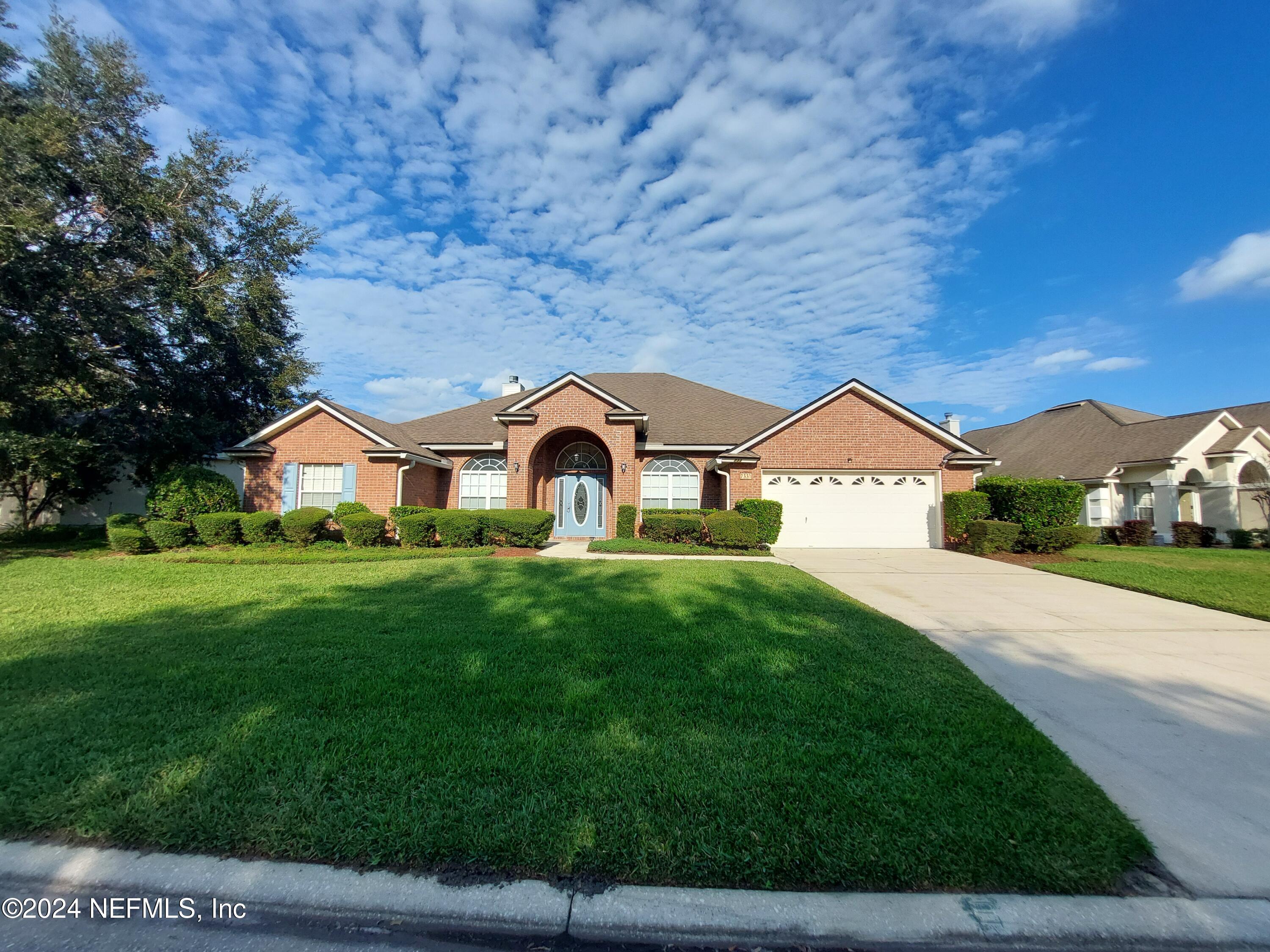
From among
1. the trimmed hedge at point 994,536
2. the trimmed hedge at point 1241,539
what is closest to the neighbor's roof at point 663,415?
the trimmed hedge at point 994,536

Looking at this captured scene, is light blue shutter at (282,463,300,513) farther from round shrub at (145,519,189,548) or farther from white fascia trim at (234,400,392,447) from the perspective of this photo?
round shrub at (145,519,189,548)

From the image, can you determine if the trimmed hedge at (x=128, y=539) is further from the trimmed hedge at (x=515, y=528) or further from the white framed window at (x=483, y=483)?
the trimmed hedge at (x=515, y=528)

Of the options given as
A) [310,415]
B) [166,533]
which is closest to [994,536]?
[310,415]

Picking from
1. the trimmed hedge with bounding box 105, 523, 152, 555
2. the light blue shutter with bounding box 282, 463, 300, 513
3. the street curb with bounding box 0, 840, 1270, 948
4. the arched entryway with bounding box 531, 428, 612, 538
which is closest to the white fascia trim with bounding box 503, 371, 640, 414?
the arched entryway with bounding box 531, 428, 612, 538

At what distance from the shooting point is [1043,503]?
43.3 ft

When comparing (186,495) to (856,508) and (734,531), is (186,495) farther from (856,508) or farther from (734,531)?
(856,508)

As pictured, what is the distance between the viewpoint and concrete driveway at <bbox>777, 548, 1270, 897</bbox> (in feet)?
8.55

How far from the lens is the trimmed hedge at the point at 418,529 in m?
13.6

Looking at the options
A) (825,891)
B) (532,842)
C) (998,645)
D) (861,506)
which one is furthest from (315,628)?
(861,506)

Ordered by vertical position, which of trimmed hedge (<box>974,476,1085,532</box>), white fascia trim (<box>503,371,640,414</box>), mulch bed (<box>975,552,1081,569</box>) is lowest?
mulch bed (<box>975,552,1081,569</box>)

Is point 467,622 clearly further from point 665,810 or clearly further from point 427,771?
point 665,810

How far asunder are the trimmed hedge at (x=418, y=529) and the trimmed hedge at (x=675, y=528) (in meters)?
5.79

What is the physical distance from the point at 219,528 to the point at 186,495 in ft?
4.36

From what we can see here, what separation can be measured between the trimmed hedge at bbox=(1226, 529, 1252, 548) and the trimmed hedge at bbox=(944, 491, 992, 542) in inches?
390
